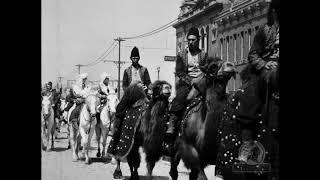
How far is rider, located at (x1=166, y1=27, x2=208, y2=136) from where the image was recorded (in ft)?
26.0

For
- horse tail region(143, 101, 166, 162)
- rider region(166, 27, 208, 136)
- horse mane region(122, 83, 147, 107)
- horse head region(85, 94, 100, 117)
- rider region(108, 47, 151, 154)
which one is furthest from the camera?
horse head region(85, 94, 100, 117)

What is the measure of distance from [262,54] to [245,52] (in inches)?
16.4

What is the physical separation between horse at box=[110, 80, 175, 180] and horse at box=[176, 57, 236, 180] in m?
0.70

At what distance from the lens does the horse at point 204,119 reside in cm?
740

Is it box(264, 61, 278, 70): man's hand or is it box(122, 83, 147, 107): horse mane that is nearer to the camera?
box(264, 61, 278, 70): man's hand

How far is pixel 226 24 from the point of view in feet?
23.1

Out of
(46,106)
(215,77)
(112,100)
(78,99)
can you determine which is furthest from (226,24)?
(46,106)

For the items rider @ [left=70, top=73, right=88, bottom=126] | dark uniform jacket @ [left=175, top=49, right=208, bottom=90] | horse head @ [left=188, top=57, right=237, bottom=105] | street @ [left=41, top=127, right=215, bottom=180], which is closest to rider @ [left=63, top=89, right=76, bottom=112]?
rider @ [left=70, top=73, right=88, bottom=126]

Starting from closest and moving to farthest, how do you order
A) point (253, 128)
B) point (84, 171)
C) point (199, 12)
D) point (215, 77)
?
point (253, 128), point (199, 12), point (215, 77), point (84, 171)

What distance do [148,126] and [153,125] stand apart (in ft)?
0.69

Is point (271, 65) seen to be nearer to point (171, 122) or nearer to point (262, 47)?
point (262, 47)

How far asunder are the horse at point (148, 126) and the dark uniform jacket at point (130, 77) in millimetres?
96

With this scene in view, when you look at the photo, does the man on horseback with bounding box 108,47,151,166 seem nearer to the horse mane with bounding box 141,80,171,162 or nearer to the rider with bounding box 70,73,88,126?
the horse mane with bounding box 141,80,171,162
